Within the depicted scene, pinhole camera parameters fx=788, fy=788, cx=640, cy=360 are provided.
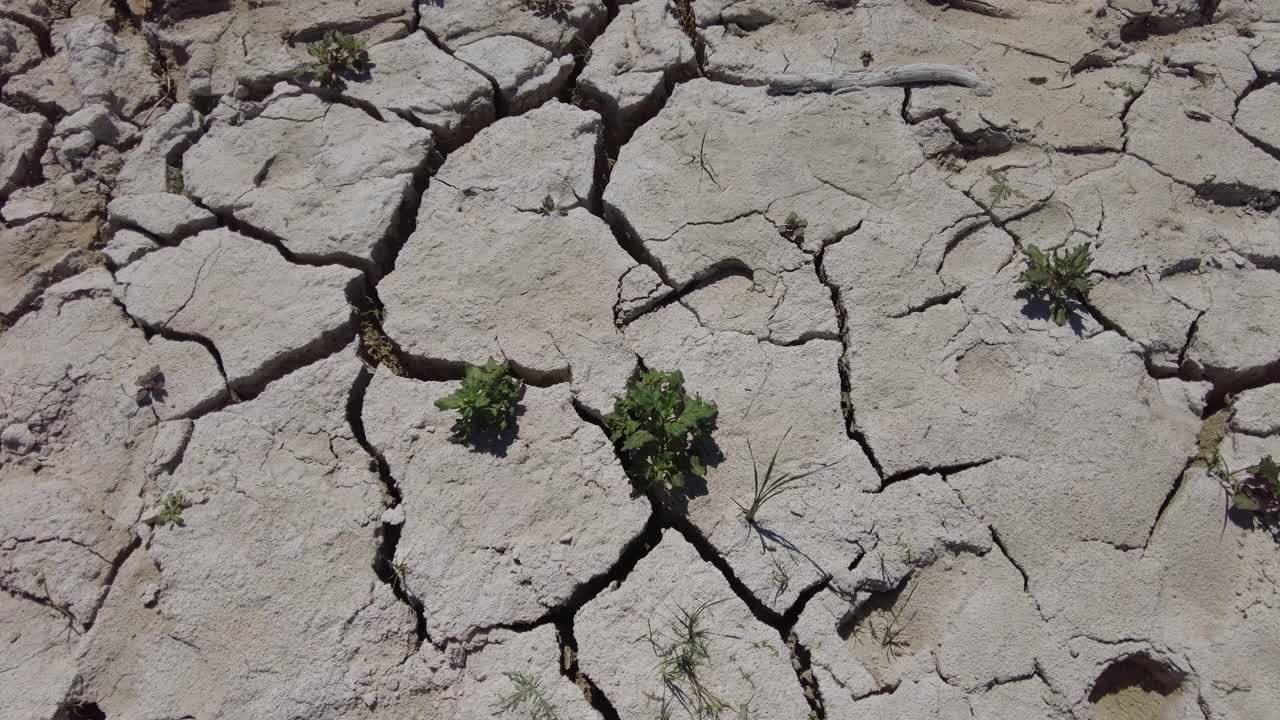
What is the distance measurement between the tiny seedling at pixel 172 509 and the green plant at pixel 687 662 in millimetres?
1669

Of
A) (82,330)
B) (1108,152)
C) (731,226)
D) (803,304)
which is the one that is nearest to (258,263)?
(82,330)

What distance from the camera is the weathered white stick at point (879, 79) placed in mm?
3549

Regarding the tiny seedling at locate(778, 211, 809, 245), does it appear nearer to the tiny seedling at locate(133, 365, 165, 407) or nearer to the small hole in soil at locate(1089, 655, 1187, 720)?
the small hole in soil at locate(1089, 655, 1187, 720)

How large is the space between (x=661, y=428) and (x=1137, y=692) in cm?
166

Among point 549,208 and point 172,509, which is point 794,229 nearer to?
point 549,208

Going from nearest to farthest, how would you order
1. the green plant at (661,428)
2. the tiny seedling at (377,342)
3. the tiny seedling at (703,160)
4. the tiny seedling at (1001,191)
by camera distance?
the green plant at (661,428) < the tiny seedling at (377,342) < the tiny seedling at (1001,191) < the tiny seedling at (703,160)

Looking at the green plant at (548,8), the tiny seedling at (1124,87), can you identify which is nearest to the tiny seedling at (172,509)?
the green plant at (548,8)

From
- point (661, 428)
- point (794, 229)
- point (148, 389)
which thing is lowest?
point (148, 389)

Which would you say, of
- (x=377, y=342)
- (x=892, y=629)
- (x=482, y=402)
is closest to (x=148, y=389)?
(x=377, y=342)

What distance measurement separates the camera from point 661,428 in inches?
106

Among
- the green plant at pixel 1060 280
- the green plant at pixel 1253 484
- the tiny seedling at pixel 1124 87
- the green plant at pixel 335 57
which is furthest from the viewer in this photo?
the green plant at pixel 335 57

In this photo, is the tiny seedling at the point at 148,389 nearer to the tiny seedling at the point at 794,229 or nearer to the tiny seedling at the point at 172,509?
the tiny seedling at the point at 172,509

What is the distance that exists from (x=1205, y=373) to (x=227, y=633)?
349 cm

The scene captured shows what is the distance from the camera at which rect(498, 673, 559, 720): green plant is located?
→ 7.75 ft
